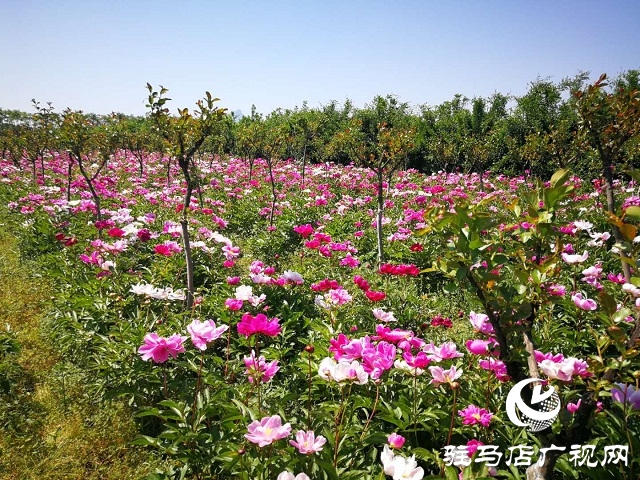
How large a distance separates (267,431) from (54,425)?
2.58 meters

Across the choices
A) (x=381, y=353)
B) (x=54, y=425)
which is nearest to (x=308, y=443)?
(x=381, y=353)

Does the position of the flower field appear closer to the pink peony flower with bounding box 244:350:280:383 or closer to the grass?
the pink peony flower with bounding box 244:350:280:383

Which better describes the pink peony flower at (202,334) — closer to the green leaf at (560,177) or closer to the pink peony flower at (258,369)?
the pink peony flower at (258,369)

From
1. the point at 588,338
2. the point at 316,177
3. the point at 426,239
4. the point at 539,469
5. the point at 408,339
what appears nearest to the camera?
the point at 539,469

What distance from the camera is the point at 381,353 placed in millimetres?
1973

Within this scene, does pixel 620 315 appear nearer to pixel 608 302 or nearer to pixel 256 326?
pixel 608 302

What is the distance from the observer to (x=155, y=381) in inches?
119

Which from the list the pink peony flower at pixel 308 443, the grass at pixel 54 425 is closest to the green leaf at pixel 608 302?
the pink peony flower at pixel 308 443

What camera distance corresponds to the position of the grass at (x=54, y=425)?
2742mm

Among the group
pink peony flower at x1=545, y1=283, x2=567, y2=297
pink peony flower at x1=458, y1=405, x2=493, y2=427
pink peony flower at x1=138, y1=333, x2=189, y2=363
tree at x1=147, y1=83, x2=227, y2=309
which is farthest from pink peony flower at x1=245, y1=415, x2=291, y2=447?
tree at x1=147, y1=83, x2=227, y2=309

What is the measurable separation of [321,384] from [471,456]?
5.10ft

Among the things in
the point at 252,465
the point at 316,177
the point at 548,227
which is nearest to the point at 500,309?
the point at 548,227

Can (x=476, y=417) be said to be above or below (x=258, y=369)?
below

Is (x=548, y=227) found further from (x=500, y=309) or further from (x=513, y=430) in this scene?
(x=513, y=430)
